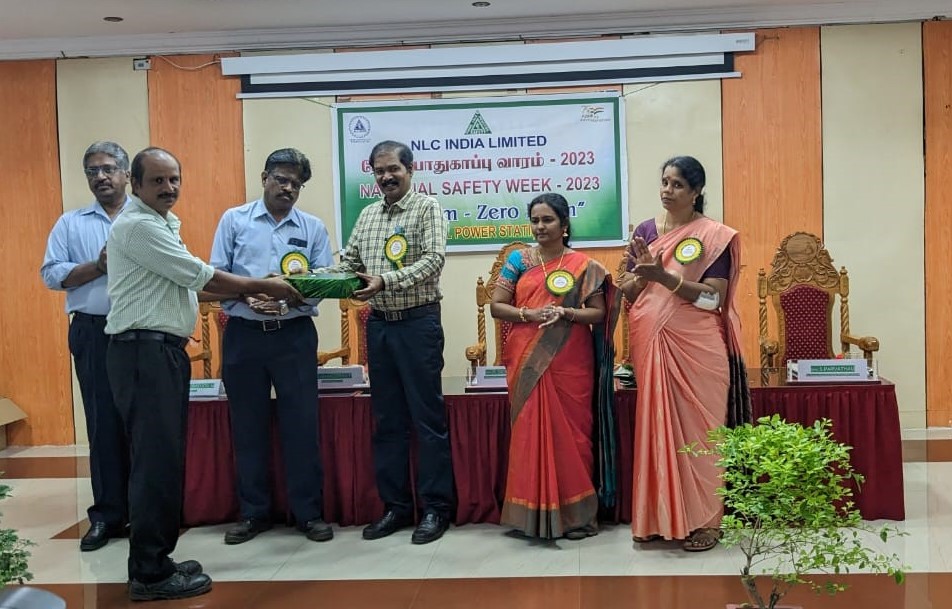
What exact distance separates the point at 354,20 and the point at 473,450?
291cm

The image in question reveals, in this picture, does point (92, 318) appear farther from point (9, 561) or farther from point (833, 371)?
point (833, 371)

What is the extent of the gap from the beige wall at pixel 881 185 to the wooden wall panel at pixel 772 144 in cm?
8

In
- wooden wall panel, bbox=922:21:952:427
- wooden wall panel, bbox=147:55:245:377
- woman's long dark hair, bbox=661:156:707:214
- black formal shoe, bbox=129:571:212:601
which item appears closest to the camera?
black formal shoe, bbox=129:571:212:601

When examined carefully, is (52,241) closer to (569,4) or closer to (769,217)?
(569,4)

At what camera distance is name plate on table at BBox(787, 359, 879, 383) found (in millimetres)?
3508

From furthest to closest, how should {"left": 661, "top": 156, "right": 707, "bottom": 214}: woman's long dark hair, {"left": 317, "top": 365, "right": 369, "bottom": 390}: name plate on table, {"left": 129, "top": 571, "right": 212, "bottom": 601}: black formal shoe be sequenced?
1. {"left": 317, "top": 365, "right": 369, "bottom": 390}: name plate on table
2. {"left": 661, "top": 156, "right": 707, "bottom": 214}: woman's long dark hair
3. {"left": 129, "top": 571, "right": 212, "bottom": 601}: black formal shoe

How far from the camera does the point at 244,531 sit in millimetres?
3488

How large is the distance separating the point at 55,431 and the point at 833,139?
5.15 m

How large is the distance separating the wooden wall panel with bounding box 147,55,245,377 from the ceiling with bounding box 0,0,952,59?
15 centimetres

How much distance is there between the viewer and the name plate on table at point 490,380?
143 inches

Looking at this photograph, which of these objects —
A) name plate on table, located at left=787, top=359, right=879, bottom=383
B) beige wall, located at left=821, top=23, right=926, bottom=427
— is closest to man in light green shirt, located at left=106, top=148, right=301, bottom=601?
name plate on table, located at left=787, top=359, right=879, bottom=383

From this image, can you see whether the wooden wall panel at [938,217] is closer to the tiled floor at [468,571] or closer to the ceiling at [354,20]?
the ceiling at [354,20]

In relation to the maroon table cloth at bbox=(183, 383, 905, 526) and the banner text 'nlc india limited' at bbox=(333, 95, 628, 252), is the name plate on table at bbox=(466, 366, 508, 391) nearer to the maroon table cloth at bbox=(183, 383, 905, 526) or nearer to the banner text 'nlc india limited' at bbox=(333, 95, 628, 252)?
the maroon table cloth at bbox=(183, 383, 905, 526)

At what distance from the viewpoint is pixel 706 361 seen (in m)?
3.22
